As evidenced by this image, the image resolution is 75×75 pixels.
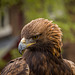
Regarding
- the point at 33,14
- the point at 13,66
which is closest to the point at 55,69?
the point at 13,66

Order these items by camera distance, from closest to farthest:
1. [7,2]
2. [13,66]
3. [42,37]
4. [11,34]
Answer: [42,37]
[13,66]
[7,2]
[11,34]

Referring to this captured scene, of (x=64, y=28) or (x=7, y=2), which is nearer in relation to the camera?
(x=7, y=2)

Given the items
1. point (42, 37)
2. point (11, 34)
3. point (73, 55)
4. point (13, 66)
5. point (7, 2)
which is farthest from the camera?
point (11, 34)

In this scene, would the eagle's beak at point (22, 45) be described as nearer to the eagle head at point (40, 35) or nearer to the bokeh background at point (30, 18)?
the eagle head at point (40, 35)

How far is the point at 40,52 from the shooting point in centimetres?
249

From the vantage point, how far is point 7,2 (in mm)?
5457

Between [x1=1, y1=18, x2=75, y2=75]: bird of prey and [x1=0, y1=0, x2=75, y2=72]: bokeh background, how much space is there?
10.2 ft

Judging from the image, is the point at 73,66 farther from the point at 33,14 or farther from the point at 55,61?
the point at 33,14

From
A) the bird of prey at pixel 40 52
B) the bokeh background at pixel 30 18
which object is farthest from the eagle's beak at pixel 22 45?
the bokeh background at pixel 30 18

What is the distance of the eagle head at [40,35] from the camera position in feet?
7.64

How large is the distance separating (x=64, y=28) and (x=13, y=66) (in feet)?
12.2

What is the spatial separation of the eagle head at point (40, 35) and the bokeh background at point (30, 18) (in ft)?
10.3

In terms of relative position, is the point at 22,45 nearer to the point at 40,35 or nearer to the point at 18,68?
the point at 40,35

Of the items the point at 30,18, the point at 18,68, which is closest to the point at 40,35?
the point at 18,68
